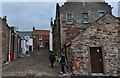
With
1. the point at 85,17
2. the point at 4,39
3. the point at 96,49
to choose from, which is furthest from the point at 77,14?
the point at 4,39

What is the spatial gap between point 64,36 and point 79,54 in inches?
322

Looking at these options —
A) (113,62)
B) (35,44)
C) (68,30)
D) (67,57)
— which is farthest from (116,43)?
(35,44)

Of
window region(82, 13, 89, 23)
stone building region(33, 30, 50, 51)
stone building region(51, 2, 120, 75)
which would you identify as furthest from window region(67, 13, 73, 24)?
stone building region(33, 30, 50, 51)

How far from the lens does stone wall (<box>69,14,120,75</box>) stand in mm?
19797

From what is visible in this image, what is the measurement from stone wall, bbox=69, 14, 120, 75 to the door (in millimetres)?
472

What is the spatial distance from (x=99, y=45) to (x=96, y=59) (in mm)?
1376

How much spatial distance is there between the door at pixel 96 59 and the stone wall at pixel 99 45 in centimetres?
47

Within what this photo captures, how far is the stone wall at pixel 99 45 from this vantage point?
19797 mm

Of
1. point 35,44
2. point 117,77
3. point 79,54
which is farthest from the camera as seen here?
point 35,44

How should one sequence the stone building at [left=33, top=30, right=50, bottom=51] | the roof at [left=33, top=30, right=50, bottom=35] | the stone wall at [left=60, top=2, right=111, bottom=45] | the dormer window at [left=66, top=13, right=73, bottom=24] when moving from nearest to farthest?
the stone wall at [left=60, top=2, right=111, bottom=45] → the dormer window at [left=66, top=13, right=73, bottom=24] → the stone building at [left=33, top=30, right=50, bottom=51] → the roof at [left=33, top=30, right=50, bottom=35]

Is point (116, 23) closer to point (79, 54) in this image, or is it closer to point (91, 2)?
point (79, 54)

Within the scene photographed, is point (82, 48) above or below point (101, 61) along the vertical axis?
above

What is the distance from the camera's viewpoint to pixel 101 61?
20.6m

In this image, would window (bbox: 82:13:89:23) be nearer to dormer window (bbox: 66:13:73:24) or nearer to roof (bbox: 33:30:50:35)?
dormer window (bbox: 66:13:73:24)
